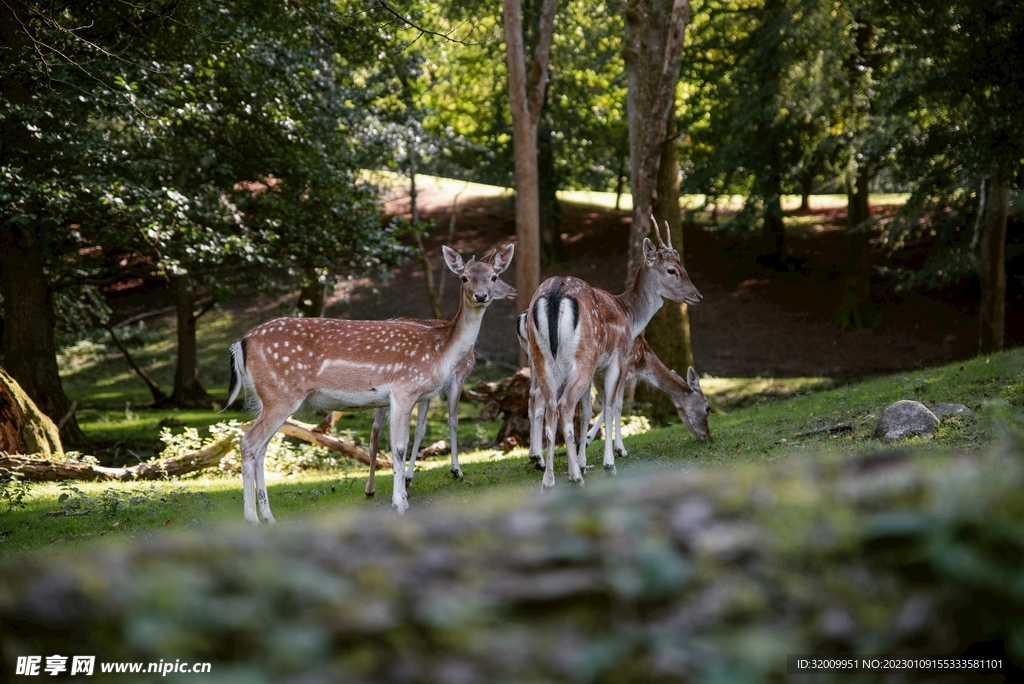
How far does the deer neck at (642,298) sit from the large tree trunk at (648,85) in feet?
11.1

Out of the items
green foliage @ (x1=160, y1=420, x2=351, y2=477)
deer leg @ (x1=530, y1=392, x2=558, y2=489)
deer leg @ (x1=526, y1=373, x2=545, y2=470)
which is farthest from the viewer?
green foliage @ (x1=160, y1=420, x2=351, y2=477)

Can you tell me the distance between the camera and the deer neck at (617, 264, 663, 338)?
431 inches

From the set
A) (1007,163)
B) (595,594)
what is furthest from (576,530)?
(1007,163)

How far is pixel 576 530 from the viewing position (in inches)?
123

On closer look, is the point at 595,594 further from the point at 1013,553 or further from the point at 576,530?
the point at 1013,553

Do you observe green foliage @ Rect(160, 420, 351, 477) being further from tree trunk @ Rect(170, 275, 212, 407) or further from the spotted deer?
tree trunk @ Rect(170, 275, 212, 407)

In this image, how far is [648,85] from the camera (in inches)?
598

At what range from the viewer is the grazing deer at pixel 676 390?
1088 cm

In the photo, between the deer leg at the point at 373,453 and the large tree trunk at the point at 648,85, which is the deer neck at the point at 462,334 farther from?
the large tree trunk at the point at 648,85

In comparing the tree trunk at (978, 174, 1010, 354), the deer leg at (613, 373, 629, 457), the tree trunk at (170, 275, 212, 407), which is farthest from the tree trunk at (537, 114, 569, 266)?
the deer leg at (613, 373, 629, 457)

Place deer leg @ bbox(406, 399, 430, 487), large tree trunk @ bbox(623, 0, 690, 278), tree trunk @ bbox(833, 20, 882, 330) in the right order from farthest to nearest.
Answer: tree trunk @ bbox(833, 20, 882, 330), large tree trunk @ bbox(623, 0, 690, 278), deer leg @ bbox(406, 399, 430, 487)

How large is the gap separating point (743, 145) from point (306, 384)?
65.6ft

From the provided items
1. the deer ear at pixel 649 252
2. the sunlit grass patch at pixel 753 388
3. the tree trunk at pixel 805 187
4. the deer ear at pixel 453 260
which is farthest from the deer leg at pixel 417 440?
the tree trunk at pixel 805 187

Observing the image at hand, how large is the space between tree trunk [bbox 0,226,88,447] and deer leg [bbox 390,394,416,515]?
7063 mm
